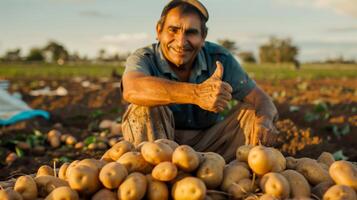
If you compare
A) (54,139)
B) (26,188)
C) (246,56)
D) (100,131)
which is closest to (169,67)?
(26,188)

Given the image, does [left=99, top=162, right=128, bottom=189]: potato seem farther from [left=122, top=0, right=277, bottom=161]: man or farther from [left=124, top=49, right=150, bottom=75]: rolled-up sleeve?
[left=124, top=49, right=150, bottom=75]: rolled-up sleeve

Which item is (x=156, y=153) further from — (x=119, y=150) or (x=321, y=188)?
(x=321, y=188)

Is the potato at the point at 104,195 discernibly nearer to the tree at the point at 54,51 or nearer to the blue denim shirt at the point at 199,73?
the blue denim shirt at the point at 199,73

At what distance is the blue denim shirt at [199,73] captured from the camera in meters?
4.23

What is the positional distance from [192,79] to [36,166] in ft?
6.63

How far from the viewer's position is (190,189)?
7.91 feet

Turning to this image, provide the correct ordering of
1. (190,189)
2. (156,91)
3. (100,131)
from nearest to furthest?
(190,189) < (156,91) < (100,131)

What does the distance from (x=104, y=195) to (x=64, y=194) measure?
0.20 m

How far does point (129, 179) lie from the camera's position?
246 cm

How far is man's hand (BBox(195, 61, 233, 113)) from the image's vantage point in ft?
10.2

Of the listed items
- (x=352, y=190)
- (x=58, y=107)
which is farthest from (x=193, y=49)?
(x=58, y=107)

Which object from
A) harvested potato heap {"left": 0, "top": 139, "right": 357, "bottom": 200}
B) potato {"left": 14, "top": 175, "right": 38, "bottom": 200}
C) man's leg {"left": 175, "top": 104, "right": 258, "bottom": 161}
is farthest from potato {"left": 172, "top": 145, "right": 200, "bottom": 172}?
man's leg {"left": 175, "top": 104, "right": 258, "bottom": 161}

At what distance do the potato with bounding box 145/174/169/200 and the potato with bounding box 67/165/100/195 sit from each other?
11.3 inches

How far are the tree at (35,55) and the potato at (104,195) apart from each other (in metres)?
81.6
